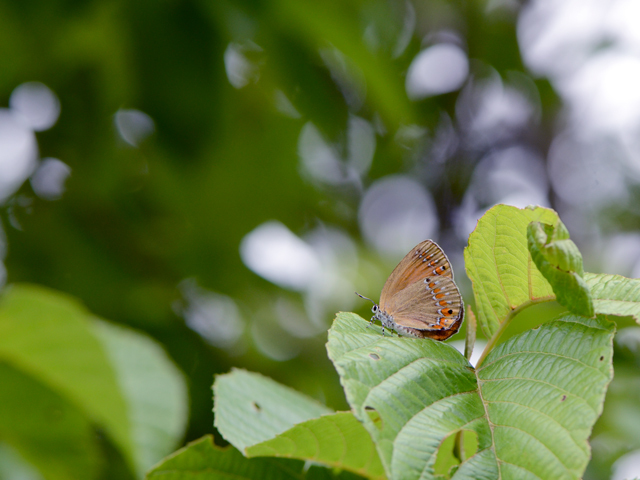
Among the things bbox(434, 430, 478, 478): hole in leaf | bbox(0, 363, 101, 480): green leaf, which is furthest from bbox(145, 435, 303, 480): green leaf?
bbox(0, 363, 101, 480): green leaf

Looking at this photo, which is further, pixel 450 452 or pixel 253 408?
pixel 253 408

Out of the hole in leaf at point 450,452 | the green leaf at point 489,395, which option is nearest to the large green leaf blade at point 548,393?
the green leaf at point 489,395

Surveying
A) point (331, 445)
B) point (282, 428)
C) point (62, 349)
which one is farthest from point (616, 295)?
point (62, 349)

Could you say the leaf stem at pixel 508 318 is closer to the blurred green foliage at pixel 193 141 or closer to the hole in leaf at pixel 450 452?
the hole in leaf at pixel 450 452

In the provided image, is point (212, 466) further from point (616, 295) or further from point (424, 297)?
point (616, 295)

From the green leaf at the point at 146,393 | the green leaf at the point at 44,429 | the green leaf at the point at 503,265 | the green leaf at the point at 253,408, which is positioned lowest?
the green leaf at the point at 44,429

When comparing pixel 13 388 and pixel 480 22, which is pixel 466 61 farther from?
pixel 13 388

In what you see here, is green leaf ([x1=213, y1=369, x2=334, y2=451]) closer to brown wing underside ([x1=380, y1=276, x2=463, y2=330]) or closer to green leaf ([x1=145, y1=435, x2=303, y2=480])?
green leaf ([x1=145, y1=435, x2=303, y2=480])
